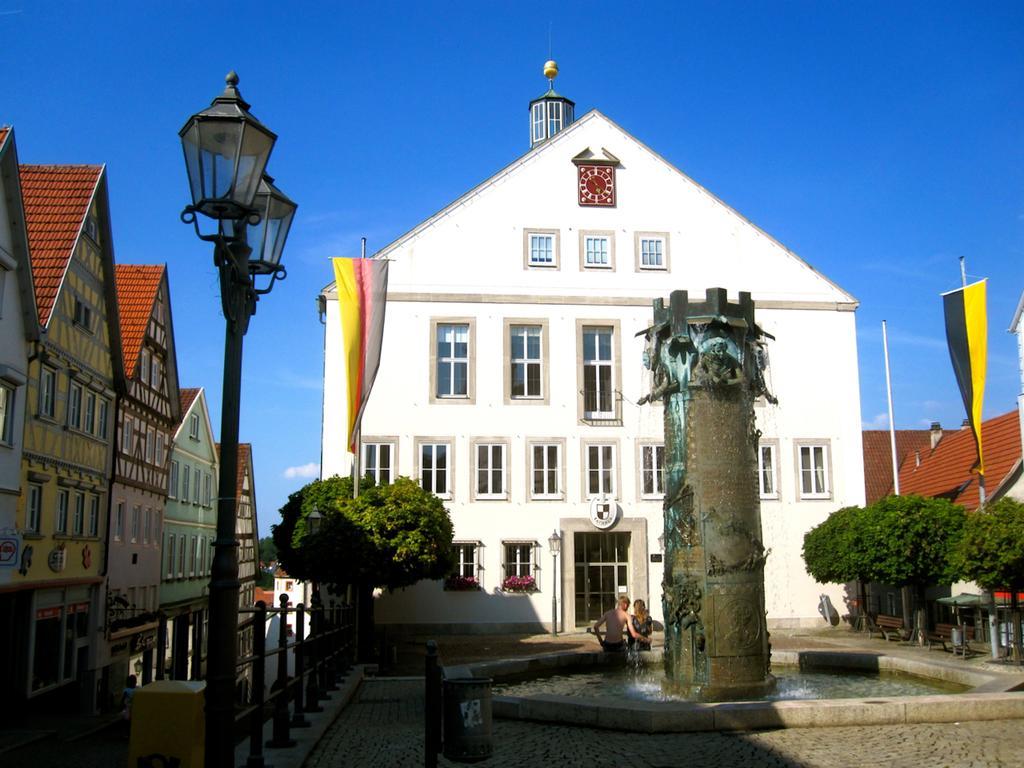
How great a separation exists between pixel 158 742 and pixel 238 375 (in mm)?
2606

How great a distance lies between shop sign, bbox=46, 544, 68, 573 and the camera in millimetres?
25172

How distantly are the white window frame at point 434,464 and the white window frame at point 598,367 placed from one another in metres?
4.33

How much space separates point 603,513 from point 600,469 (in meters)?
1.33

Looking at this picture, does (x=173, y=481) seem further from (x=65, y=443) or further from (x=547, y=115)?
(x=547, y=115)

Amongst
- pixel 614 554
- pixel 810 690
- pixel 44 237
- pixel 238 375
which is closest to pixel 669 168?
pixel 614 554

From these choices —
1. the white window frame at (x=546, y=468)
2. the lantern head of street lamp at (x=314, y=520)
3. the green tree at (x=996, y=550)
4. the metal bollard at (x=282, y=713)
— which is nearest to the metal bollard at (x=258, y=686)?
the metal bollard at (x=282, y=713)

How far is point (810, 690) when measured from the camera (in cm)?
1411

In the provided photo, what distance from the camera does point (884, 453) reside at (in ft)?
158

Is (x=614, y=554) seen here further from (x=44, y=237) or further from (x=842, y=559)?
(x=44, y=237)

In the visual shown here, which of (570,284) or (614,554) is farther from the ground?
(570,284)

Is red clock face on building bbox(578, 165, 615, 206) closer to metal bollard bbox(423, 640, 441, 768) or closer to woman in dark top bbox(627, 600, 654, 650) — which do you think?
woman in dark top bbox(627, 600, 654, 650)

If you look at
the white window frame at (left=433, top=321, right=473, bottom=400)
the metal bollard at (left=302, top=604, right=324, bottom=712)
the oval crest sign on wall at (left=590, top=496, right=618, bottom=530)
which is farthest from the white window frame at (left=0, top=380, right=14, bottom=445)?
the oval crest sign on wall at (left=590, top=496, right=618, bottom=530)

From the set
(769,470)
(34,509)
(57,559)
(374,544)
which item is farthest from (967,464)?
(34,509)

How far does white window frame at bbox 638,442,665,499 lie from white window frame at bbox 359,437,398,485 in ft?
24.1
